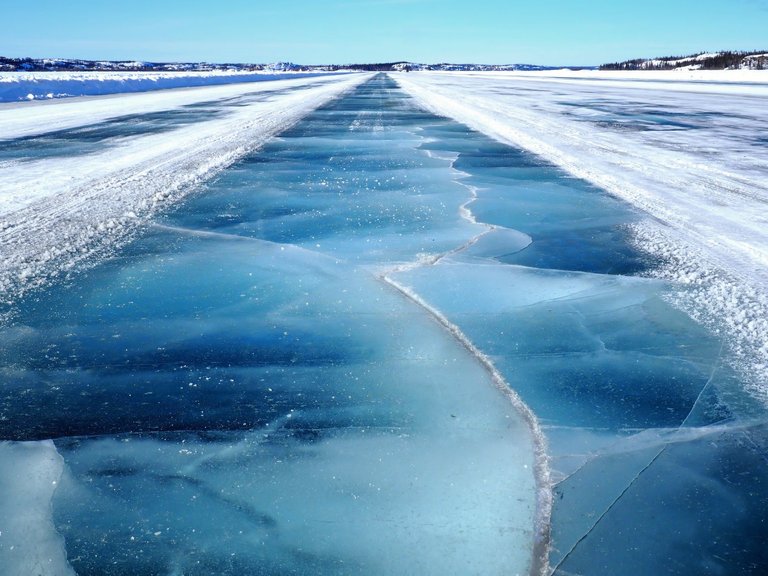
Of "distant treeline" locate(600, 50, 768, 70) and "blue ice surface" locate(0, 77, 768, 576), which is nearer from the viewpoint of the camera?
"blue ice surface" locate(0, 77, 768, 576)

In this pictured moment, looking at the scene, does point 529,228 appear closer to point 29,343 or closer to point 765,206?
point 765,206

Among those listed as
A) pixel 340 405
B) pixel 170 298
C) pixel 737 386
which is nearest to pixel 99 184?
pixel 170 298

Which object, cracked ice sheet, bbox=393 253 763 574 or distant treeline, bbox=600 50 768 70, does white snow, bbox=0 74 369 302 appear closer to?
cracked ice sheet, bbox=393 253 763 574

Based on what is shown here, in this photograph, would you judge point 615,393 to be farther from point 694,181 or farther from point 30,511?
point 694,181

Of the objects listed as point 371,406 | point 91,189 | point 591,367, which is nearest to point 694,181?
point 591,367

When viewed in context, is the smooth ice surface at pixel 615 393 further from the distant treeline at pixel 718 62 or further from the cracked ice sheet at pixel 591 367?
the distant treeline at pixel 718 62

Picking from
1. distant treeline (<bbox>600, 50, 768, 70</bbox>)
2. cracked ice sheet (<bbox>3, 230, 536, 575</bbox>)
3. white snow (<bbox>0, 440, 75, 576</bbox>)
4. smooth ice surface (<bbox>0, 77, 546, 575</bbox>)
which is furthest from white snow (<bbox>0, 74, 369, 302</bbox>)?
distant treeline (<bbox>600, 50, 768, 70</bbox>)

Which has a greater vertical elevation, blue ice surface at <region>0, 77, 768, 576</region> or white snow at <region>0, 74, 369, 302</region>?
white snow at <region>0, 74, 369, 302</region>
